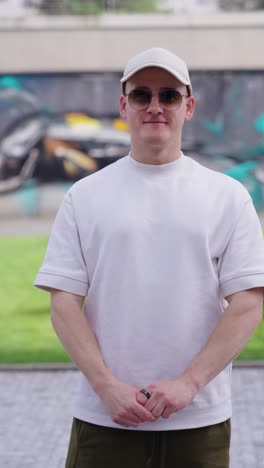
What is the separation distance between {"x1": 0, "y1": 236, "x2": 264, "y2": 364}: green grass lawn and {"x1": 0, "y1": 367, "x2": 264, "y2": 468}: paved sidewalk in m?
0.67

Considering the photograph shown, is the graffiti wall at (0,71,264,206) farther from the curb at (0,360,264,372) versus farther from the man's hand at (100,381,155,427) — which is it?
the man's hand at (100,381,155,427)

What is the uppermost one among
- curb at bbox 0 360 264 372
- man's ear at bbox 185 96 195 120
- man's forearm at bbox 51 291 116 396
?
man's ear at bbox 185 96 195 120

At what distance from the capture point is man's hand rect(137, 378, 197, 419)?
8.37 ft

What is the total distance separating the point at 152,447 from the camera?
270cm

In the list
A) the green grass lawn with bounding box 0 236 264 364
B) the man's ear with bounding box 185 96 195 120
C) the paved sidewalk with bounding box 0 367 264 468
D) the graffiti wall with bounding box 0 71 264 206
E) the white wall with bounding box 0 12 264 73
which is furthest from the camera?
the graffiti wall with bounding box 0 71 264 206

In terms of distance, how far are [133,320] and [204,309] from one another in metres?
0.19

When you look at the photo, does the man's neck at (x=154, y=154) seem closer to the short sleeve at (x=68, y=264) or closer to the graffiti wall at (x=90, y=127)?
the short sleeve at (x=68, y=264)

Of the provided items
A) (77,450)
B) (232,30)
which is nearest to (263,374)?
(77,450)

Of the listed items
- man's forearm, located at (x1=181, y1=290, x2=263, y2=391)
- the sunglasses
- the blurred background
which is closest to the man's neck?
the sunglasses

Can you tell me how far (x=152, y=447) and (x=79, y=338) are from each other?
0.35 m

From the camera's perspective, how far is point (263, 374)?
809 centimetres

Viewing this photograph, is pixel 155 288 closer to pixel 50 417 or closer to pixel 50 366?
pixel 50 417

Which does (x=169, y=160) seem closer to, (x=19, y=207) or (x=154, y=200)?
(x=154, y=200)

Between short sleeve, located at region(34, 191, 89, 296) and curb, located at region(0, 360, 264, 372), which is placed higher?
short sleeve, located at region(34, 191, 89, 296)
